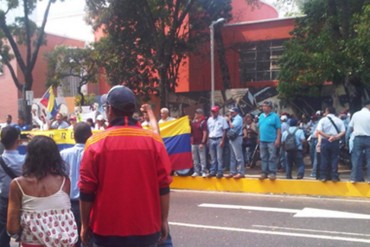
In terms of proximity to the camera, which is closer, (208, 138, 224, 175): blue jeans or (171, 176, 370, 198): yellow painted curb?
(171, 176, 370, 198): yellow painted curb

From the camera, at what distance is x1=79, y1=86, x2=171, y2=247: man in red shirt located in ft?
10.1

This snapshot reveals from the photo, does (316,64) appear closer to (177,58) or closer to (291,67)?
(291,67)

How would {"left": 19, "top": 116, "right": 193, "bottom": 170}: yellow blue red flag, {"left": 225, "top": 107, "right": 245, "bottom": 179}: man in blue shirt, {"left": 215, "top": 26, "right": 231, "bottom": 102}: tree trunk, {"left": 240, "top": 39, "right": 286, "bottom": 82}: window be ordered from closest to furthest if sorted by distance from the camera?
{"left": 225, "top": 107, "right": 245, "bottom": 179}: man in blue shirt < {"left": 19, "top": 116, "right": 193, "bottom": 170}: yellow blue red flag < {"left": 240, "top": 39, "right": 286, "bottom": 82}: window < {"left": 215, "top": 26, "right": 231, "bottom": 102}: tree trunk

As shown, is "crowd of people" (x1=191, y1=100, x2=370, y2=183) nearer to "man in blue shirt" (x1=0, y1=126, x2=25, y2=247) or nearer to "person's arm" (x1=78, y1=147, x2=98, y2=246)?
"man in blue shirt" (x1=0, y1=126, x2=25, y2=247)

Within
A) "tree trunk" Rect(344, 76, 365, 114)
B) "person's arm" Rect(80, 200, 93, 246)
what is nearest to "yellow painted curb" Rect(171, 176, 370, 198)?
"tree trunk" Rect(344, 76, 365, 114)

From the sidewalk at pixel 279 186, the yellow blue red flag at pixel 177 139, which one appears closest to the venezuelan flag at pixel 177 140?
the yellow blue red flag at pixel 177 139

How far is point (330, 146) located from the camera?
35.0 feet

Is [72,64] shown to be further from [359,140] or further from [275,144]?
[359,140]

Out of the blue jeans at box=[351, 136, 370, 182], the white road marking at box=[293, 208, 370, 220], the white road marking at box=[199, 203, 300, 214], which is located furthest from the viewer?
the blue jeans at box=[351, 136, 370, 182]

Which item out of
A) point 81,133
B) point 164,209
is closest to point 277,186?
point 81,133

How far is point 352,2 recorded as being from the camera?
55.7 ft

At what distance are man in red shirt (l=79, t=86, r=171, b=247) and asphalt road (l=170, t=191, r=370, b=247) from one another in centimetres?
375

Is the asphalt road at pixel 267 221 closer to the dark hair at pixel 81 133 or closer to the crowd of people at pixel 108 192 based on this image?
the dark hair at pixel 81 133

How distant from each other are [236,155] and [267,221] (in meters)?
3.64
